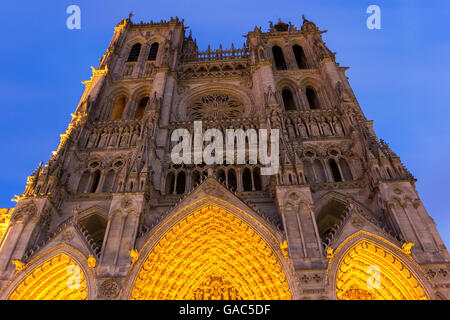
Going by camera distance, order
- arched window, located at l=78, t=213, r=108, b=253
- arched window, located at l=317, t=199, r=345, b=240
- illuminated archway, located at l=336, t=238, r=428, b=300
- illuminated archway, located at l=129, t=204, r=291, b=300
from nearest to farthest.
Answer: illuminated archway, located at l=336, t=238, r=428, b=300 → illuminated archway, located at l=129, t=204, r=291, b=300 → arched window, located at l=317, t=199, r=345, b=240 → arched window, located at l=78, t=213, r=108, b=253

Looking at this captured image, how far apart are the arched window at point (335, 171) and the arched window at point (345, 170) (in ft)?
0.86

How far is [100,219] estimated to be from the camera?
1598cm

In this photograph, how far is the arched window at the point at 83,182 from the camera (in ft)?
56.1

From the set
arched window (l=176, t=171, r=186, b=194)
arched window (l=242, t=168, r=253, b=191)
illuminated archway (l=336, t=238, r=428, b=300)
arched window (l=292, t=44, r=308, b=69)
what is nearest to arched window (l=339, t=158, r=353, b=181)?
illuminated archway (l=336, t=238, r=428, b=300)

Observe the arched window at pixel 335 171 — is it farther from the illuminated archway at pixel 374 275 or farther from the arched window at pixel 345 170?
the illuminated archway at pixel 374 275

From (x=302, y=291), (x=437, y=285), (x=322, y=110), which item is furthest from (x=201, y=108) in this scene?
(x=437, y=285)

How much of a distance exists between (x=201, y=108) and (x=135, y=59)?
938 cm

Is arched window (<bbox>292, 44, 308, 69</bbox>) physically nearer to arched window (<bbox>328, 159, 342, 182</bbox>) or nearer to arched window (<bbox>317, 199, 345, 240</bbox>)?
arched window (<bbox>328, 159, 342, 182</bbox>)

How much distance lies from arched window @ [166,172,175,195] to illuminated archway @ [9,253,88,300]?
19.1 feet

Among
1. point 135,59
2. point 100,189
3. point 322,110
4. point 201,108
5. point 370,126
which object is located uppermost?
point 135,59

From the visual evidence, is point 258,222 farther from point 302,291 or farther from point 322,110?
point 322,110

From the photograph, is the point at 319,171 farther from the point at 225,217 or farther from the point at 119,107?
the point at 119,107

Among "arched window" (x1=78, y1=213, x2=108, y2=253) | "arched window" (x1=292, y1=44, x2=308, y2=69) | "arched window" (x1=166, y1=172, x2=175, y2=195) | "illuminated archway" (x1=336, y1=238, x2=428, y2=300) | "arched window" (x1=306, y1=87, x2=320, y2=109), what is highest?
"arched window" (x1=292, y1=44, x2=308, y2=69)

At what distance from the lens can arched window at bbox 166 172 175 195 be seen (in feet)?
56.1
